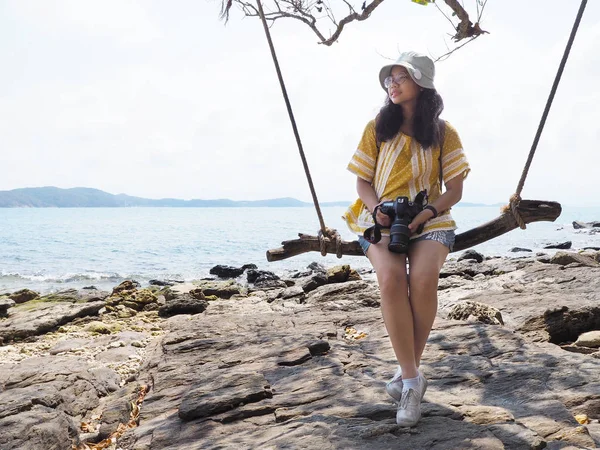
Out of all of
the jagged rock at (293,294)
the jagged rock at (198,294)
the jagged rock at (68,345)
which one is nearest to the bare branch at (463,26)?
the jagged rock at (68,345)

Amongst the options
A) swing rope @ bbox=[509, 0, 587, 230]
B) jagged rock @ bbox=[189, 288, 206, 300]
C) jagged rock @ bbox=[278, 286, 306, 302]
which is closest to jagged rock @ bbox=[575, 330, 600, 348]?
swing rope @ bbox=[509, 0, 587, 230]

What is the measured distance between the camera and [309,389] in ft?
12.0

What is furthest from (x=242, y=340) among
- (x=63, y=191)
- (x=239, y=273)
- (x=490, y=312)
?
(x=63, y=191)

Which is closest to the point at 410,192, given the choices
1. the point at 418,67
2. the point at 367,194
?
the point at 367,194

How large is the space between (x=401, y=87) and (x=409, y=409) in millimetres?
1793

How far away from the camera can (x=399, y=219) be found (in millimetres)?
3174

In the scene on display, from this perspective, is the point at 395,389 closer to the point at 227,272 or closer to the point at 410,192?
the point at 410,192

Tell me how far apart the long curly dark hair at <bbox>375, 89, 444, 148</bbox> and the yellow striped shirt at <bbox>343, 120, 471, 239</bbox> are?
Result: 1.7 inches

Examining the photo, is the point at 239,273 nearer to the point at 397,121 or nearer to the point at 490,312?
the point at 490,312

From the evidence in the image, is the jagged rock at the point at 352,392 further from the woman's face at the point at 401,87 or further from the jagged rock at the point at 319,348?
the woman's face at the point at 401,87

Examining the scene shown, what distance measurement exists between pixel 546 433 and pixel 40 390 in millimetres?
3536

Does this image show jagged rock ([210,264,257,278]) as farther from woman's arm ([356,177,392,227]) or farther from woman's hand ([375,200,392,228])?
woman's hand ([375,200,392,228])

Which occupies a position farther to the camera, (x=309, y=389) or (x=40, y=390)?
(x=40, y=390)

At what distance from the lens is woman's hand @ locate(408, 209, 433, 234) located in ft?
10.5
